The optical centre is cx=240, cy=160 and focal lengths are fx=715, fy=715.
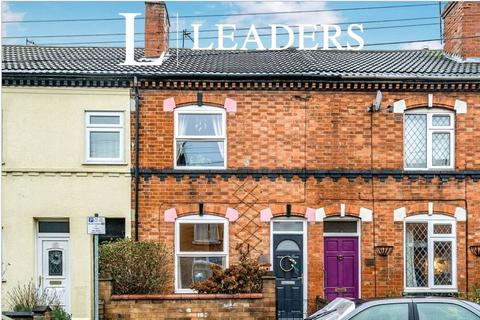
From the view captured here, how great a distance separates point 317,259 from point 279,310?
1.64 meters

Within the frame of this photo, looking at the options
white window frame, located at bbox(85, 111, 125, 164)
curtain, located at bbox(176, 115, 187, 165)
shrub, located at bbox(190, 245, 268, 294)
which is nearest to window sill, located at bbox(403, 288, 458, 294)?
shrub, located at bbox(190, 245, 268, 294)

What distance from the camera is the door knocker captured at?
18594 millimetres

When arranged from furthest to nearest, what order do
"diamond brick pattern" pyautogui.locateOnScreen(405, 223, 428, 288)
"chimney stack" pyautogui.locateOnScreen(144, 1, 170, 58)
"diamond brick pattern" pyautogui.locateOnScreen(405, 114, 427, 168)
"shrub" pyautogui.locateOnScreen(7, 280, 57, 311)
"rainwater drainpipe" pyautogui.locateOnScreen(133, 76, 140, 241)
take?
"chimney stack" pyautogui.locateOnScreen(144, 1, 170, 58), "diamond brick pattern" pyautogui.locateOnScreen(405, 114, 427, 168), "diamond brick pattern" pyautogui.locateOnScreen(405, 223, 428, 288), "rainwater drainpipe" pyautogui.locateOnScreen(133, 76, 140, 241), "shrub" pyautogui.locateOnScreen(7, 280, 57, 311)

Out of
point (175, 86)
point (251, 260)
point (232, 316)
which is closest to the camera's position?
point (232, 316)

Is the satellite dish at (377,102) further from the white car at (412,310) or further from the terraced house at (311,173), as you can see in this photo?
the white car at (412,310)

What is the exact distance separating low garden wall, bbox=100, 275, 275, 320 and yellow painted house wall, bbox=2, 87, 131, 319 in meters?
2.95

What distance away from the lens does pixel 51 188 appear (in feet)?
60.5

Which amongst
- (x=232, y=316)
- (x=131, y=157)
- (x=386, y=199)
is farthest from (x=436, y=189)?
(x=131, y=157)

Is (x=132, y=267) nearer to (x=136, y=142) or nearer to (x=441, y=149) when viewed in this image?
(x=136, y=142)

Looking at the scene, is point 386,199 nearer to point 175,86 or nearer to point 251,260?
point 251,260

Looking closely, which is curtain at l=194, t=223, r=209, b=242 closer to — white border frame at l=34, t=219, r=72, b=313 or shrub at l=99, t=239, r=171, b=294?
shrub at l=99, t=239, r=171, b=294

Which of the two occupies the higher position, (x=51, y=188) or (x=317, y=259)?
(x=51, y=188)

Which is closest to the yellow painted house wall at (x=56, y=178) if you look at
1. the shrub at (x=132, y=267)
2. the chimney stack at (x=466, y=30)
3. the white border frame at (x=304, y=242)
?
the shrub at (x=132, y=267)

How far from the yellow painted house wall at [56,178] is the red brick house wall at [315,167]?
0.93 meters
